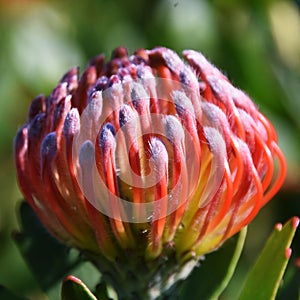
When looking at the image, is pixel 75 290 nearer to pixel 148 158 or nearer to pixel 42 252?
pixel 148 158

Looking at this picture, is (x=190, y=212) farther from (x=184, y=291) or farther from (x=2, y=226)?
(x=2, y=226)

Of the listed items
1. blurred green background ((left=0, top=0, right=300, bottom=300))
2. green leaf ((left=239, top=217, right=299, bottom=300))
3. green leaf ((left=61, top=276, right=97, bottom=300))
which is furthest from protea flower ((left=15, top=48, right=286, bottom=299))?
blurred green background ((left=0, top=0, right=300, bottom=300))

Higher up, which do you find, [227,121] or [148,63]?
[148,63]

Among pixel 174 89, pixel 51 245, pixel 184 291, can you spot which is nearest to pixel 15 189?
pixel 51 245

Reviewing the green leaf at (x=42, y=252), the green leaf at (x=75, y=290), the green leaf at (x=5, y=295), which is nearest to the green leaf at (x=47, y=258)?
the green leaf at (x=42, y=252)

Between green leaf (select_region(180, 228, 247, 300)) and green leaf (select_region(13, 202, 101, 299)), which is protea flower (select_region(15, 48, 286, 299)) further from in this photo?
green leaf (select_region(13, 202, 101, 299))

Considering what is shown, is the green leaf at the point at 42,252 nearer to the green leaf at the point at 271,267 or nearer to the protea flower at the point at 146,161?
the protea flower at the point at 146,161
